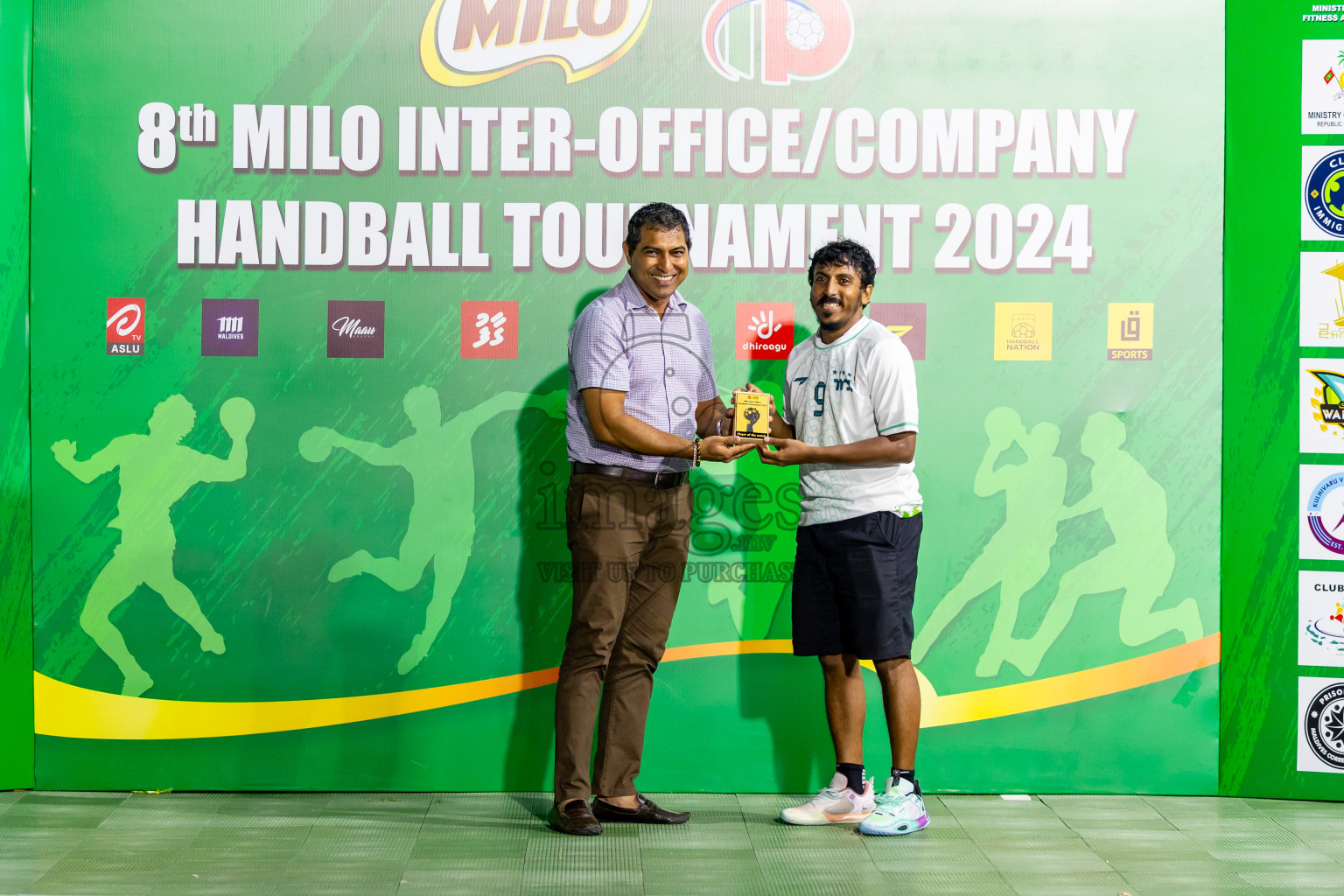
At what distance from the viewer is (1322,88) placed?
339 cm

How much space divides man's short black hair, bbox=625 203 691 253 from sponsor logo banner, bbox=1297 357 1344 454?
213 cm

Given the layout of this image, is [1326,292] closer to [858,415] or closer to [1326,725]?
[1326,725]

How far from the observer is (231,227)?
3432 mm

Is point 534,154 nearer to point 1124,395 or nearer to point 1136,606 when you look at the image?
point 1124,395

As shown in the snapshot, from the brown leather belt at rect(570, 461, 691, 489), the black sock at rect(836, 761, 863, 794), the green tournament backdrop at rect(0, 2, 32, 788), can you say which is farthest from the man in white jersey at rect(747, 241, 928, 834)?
the green tournament backdrop at rect(0, 2, 32, 788)

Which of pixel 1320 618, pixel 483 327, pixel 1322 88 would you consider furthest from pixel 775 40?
pixel 1320 618

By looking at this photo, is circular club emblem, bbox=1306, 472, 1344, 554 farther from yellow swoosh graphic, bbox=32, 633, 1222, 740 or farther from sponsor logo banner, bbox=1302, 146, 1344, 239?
sponsor logo banner, bbox=1302, 146, 1344, 239

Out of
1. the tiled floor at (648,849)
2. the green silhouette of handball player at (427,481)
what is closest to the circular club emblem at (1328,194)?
the tiled floor at (648,849)

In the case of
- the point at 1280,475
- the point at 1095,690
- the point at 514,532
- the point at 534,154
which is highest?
the point at 534,154

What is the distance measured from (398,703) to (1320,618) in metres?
3.12

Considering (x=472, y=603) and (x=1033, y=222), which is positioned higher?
(x=1033, y=222)

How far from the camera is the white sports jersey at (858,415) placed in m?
3.10

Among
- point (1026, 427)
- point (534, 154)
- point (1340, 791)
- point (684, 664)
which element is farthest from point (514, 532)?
point (1340, 791)

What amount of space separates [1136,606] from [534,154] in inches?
101
